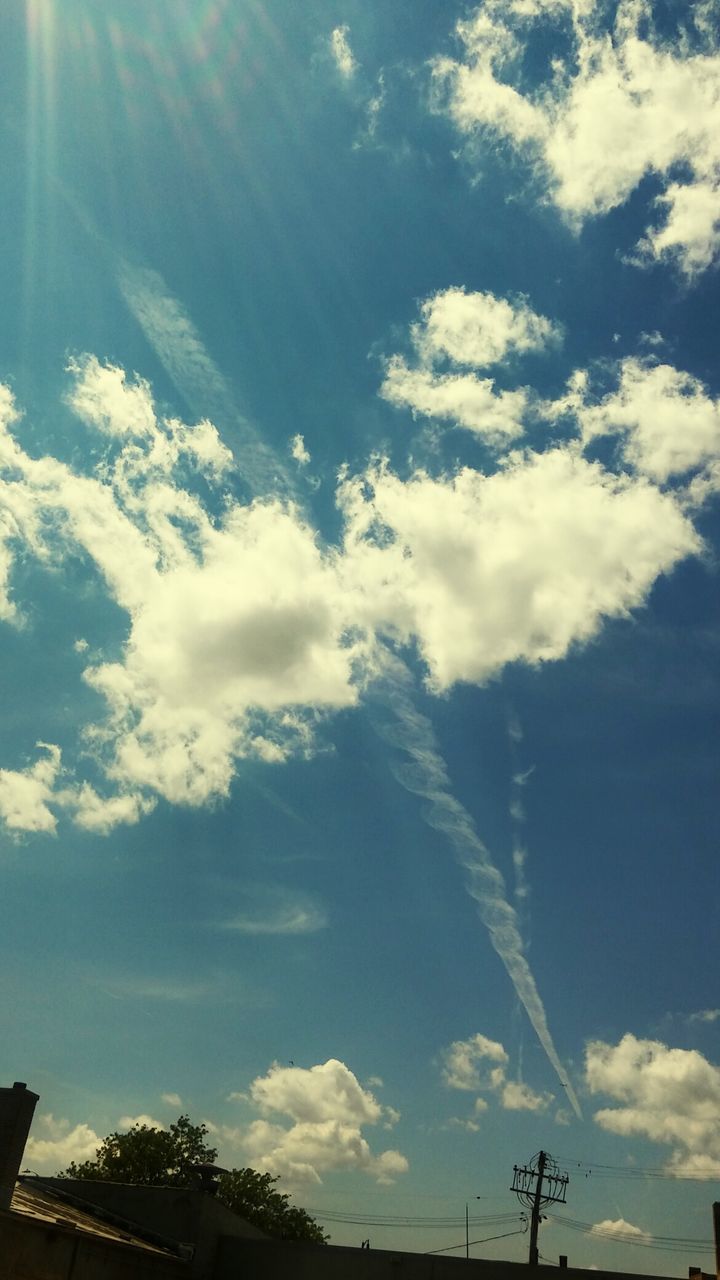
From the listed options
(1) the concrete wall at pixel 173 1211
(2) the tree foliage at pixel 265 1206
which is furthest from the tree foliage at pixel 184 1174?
(1) the concrete wall at pixel 173 1211

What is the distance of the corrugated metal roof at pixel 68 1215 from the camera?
23.0 metres

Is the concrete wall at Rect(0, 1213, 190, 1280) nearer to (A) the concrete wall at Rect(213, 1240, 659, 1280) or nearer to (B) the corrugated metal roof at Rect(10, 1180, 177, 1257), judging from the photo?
(B) the corrugated metal roof at Rect(10, 1180, 177, 1257)

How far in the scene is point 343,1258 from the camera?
2789cm

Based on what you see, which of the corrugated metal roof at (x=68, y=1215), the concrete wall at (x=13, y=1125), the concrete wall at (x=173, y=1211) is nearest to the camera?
the corrugated metal roof at (x=68, y=1215)

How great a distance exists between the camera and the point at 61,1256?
2178 cm

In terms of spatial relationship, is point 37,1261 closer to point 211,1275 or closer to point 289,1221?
point 211,1275

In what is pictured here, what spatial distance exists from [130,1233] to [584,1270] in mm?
13818

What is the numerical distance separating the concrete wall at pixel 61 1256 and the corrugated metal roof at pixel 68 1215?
21 centimetres

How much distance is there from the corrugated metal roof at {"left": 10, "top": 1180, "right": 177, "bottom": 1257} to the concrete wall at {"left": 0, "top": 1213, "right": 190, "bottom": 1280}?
0.21 m

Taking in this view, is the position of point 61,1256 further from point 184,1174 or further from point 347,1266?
point 184,1174

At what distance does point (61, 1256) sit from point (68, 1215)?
4.44 m

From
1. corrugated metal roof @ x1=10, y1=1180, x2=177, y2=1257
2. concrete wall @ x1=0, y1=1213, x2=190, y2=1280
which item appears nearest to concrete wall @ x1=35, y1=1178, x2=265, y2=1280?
corrugated metal roof @ x1=10, y1=1180, x2=177, y2=1257

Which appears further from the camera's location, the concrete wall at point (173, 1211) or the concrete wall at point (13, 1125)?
the concrete wall at point (173, 1211)

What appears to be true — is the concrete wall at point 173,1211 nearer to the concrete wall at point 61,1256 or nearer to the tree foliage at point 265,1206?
the concrete wall at point 61,1256
